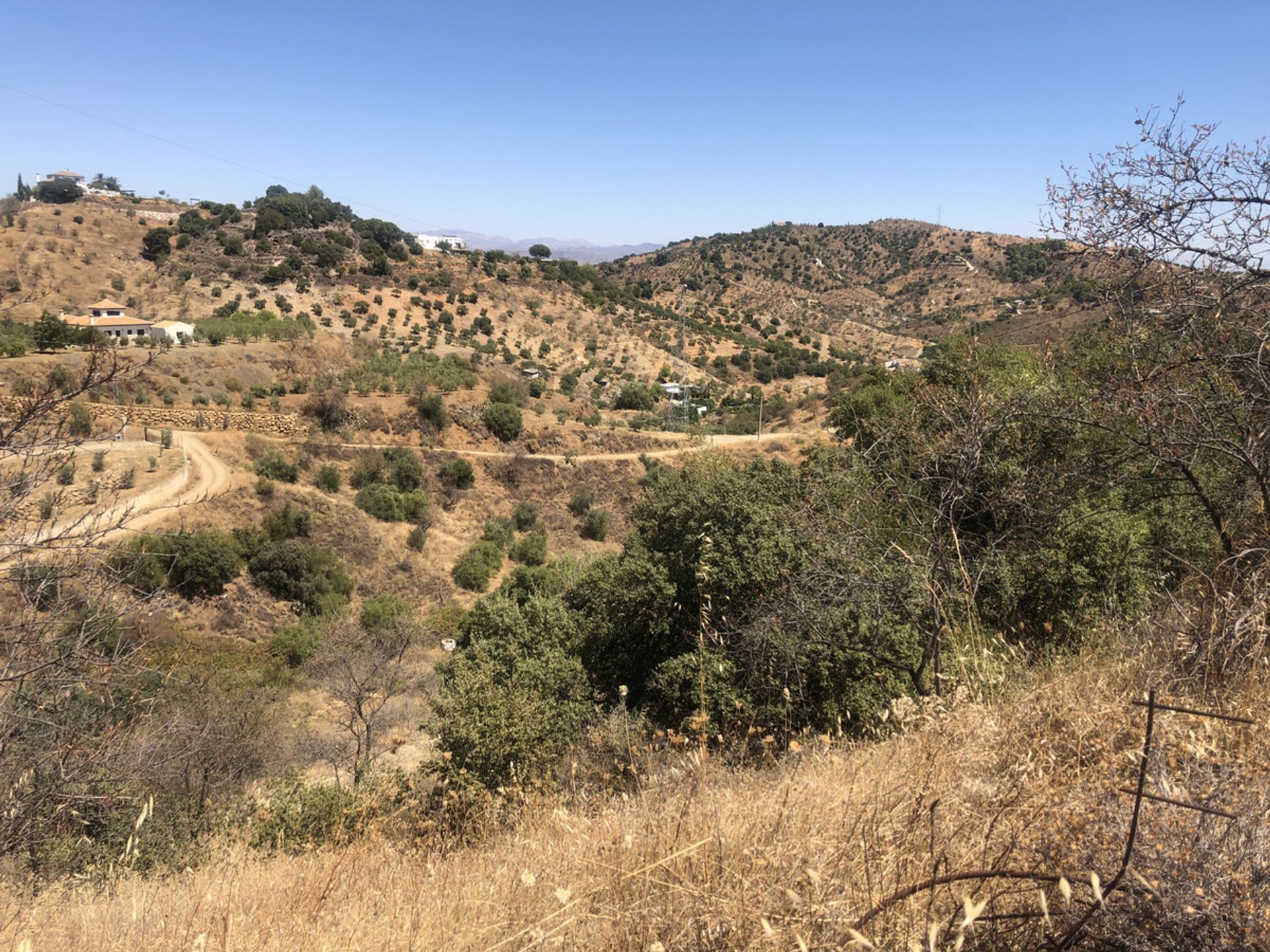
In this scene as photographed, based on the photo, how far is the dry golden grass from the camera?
1.94 m

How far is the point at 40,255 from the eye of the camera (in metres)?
44.3

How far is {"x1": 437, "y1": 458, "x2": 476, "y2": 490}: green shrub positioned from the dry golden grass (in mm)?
27069

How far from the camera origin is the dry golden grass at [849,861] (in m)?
1.94

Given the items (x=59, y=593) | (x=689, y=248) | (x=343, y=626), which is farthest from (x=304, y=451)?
(x=689, y=248)

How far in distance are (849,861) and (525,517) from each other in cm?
2794

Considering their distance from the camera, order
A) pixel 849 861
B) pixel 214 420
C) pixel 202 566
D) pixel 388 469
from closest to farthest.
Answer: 1. pixel 849 861
2. pixel 202 566
3. pixel 214 420
4. pixel 388 469

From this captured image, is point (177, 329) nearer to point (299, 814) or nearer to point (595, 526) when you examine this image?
point (595, 526)

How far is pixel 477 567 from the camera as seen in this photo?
25.4 metres

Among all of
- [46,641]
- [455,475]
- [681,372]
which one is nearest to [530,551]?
[455,475]

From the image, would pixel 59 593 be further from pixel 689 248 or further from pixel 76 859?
pixel 689 248

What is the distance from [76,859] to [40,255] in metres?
51.6

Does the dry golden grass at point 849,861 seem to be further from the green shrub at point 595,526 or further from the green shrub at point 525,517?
the green shrub at point 595,526

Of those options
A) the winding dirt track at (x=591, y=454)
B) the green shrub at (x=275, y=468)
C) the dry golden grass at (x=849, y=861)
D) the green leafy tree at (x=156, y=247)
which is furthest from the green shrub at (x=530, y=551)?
the green leafy tree at (x=156, y=247)

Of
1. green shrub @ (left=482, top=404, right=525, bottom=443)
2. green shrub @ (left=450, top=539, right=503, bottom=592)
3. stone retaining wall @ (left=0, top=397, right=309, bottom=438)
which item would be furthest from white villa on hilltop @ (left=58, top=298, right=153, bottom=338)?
green shrub @ (left=450, top=539, right=503, bottom=592)
